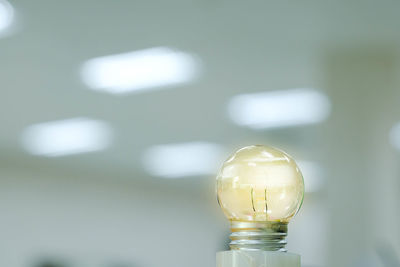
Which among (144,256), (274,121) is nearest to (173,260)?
(144,256)

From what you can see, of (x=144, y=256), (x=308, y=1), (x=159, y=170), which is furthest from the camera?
(x=144, y=256)

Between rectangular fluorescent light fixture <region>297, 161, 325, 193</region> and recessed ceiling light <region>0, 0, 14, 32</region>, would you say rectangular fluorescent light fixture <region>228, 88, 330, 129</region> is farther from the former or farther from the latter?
recessed ceiling light <region>0, 0, 14, 32</region>

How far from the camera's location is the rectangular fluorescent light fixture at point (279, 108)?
5.88 m

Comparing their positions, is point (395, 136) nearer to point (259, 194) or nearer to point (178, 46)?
point (178, 46)

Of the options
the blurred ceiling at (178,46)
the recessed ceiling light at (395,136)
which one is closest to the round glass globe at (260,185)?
the blurred ceiling at (178,46)

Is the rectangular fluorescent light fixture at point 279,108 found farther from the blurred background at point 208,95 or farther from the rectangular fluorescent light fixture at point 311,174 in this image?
the rectangular fluorescent light fixture at point 311,174

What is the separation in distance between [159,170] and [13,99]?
9.47 feet

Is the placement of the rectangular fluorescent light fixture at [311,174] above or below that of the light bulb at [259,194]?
above

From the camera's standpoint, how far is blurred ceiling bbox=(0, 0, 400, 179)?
14.3 feet

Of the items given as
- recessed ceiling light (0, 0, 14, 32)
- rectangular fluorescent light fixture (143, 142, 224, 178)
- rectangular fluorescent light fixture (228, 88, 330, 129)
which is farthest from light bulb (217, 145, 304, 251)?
rectangular fluorescent light fixture (143, 142, 224, 178)

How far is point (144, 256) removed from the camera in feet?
32.2

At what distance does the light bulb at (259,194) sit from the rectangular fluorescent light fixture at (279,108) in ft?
17.0

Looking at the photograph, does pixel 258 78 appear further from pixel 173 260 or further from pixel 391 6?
pixel 173 260

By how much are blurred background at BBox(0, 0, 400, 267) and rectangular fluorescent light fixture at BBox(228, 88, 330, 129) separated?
2cm
